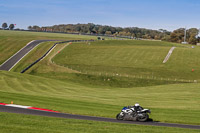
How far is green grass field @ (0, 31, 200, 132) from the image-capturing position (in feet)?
95.4

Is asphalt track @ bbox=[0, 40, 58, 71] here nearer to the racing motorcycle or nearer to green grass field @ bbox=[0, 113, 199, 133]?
the racing motorcycle

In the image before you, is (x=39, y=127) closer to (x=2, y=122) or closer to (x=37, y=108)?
(x=2, y=122)

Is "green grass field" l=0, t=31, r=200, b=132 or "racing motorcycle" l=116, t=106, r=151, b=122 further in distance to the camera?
"green grass field" l=0, t=31, r=200, b=132

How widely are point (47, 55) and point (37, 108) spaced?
243 feet

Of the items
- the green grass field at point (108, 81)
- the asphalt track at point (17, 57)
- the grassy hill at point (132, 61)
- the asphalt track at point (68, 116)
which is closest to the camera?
the asphalt track at point (68, 116)

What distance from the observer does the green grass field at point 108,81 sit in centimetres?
2908

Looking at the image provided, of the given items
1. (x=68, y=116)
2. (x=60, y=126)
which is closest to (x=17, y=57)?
(x=68, y=116)

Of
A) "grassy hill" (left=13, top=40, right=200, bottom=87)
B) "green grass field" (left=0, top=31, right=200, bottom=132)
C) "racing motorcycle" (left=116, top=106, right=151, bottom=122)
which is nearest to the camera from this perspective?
"racing motorcycle" (left=116, top=106, right=151, bottom=122)

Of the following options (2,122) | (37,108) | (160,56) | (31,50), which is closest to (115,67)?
(160,56)

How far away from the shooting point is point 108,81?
7062cm

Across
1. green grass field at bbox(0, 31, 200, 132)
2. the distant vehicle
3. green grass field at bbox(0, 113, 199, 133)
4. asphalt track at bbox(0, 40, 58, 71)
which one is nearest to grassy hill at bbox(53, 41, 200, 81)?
green grass field at bbox(0, 31, 200, 132)

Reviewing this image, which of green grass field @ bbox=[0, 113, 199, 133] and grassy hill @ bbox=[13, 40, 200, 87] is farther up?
green grass field @ bbox=[0, 113, 199, 133]

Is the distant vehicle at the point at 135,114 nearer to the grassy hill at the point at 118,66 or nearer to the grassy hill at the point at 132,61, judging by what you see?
the grassy hill at the point at 118,66

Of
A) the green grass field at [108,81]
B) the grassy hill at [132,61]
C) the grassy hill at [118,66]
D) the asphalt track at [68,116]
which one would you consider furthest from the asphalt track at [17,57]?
the asphalt track at [68,116]
